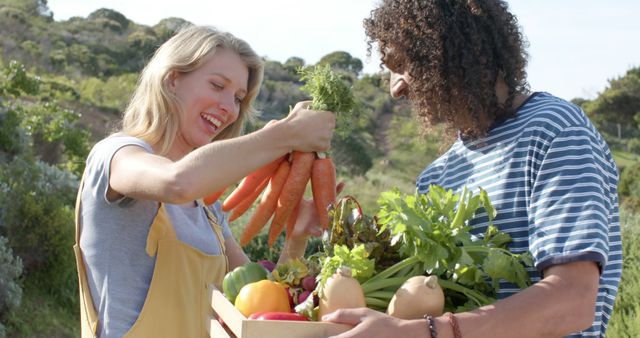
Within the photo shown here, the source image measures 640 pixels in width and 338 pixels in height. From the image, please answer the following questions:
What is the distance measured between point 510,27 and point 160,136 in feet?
3.93

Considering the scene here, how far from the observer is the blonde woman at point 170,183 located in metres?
2.19

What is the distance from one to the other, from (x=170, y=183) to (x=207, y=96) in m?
0.73

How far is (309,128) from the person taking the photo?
2461mm

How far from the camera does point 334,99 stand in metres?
2.61

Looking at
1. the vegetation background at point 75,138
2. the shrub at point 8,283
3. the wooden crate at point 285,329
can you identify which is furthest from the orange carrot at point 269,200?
the shrub at point 8,283

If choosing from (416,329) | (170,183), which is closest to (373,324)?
(416,329)

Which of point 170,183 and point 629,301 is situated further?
point 629,301

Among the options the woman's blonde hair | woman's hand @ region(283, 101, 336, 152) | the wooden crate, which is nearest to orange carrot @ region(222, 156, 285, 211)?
the woman's blonde hair

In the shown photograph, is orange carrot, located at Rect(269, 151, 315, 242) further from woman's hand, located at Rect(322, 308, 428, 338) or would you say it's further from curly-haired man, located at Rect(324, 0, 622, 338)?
woman's hand, located at Rect(322, 308, 428, 338)

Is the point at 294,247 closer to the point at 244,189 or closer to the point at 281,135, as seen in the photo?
the point at 244,189

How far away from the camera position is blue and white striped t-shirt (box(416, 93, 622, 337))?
1.88 meters

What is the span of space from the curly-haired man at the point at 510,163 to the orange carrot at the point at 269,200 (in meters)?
0.57

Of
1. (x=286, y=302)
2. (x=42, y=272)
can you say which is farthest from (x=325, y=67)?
(x=42, y=272)

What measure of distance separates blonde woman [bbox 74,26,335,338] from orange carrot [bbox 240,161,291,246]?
0.14 metres
